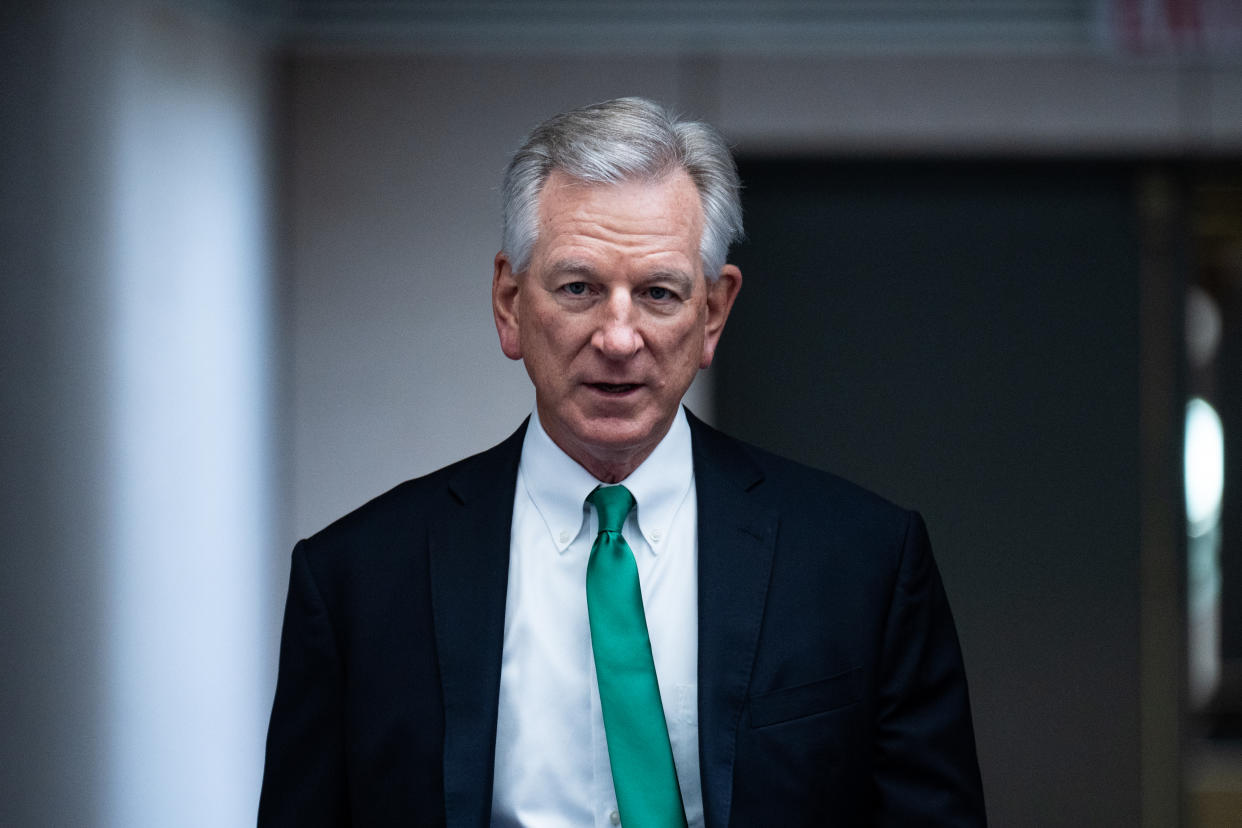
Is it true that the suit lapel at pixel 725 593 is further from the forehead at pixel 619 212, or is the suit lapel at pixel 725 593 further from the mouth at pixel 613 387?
the forehead at pixel 619 212

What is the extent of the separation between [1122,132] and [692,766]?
2538 millimetres

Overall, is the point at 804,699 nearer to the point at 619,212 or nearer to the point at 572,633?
the point at 572,633

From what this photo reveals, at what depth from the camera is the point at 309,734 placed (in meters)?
1.60

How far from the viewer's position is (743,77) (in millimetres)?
3488

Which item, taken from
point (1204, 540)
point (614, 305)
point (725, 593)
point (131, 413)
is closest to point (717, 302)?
point (614, 305)

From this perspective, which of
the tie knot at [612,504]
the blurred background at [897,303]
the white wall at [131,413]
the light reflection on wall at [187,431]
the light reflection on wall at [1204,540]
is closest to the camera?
the tie knot at [612,504]

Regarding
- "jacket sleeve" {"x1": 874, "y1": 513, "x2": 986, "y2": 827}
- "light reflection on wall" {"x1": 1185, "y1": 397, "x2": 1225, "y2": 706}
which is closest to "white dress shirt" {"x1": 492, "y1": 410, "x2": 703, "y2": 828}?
"jacket sleeve" {"x1": 874, "y1": 513, "x2": 986, "y2": 827}

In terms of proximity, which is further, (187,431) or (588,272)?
(187,431)

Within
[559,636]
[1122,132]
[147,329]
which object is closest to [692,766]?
[559,636]

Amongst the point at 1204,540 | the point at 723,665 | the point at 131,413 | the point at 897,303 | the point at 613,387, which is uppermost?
the point at 897,303

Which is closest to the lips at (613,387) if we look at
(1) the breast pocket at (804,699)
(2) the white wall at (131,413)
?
(1) the breast pocket at (804,699)

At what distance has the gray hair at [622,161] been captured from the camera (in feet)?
4.99

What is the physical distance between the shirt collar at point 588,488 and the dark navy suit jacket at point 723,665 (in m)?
0.03

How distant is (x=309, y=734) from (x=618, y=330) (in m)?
0.60
